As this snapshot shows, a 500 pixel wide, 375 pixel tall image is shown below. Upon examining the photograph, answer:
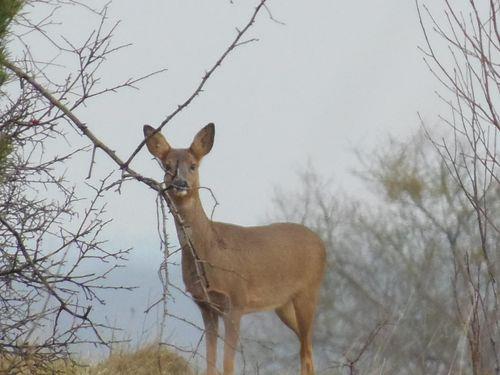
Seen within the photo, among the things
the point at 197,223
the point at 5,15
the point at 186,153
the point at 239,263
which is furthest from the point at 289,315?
the point at 5,15

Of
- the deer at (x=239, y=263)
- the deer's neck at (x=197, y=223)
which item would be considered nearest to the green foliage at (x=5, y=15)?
the deer at (x=239, y=263)

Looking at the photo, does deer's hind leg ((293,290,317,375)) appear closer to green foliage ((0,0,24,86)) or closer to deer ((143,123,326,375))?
deer ((143,123,326,375))

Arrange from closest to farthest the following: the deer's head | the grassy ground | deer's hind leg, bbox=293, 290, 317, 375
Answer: the deer's head
the grassy ground
deer's hind leg, bbox=293, 290, 317, 375

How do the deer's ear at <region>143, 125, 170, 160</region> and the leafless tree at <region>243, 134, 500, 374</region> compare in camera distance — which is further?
the leafless tree at <region>243, 134, 500, 374</region>

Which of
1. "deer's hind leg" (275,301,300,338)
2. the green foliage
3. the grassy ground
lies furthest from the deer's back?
the green foliage

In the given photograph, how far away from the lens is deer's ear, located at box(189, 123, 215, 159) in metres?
9.19

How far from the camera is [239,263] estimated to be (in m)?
9.91

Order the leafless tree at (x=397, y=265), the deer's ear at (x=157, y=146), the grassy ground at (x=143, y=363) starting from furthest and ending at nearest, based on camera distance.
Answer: the leafless tree at (x=397, y=265), the grassy ground at (x=143, y=363), the deer's ear at (x=157, y=146)

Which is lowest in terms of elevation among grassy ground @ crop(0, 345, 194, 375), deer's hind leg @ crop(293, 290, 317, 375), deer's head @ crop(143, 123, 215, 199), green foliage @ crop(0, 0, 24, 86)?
grassy ground @ crop(0, 345, 194, 375)

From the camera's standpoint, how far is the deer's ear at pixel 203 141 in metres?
9.19

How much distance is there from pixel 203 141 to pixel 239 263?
123 cm

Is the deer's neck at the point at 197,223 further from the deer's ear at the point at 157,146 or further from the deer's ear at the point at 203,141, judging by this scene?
the deer's ear at the point at 157,146

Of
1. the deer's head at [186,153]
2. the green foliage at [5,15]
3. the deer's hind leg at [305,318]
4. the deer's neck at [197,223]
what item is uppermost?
the deer's head at [186,153]

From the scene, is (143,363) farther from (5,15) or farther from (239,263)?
(5,15)
